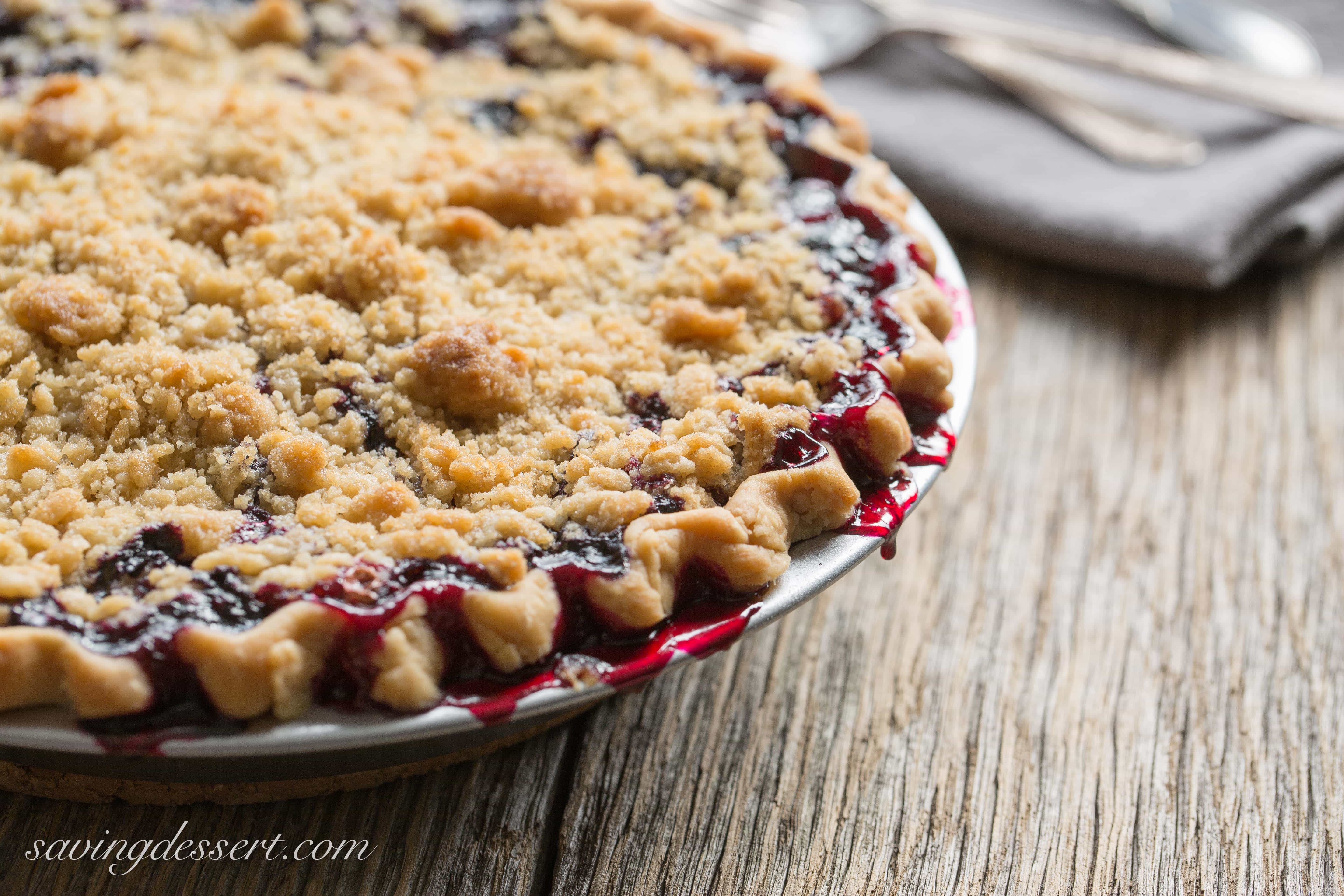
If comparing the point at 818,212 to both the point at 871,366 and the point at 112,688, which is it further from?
the point at 112,688

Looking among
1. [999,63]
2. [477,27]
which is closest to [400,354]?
[477,27]

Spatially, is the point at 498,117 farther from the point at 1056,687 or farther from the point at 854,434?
the point at 1056,687

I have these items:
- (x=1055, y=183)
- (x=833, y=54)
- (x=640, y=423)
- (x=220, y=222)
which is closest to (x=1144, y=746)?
(x=640, y=423)

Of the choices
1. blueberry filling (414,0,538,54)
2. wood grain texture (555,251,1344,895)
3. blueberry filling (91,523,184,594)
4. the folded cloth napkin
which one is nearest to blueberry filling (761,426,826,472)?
wood grain texture (555,251,1344,895)

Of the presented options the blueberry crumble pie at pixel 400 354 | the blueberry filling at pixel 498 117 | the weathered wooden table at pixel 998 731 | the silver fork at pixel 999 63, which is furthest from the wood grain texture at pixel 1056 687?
the blueberry filling at pixel 498 117

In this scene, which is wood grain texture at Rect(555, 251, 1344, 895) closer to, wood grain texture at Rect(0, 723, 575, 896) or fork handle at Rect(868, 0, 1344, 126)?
wood grain texture at Rect(0, 723, 575, 896)

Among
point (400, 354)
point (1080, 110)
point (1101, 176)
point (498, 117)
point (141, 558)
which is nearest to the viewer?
point (141, 558)

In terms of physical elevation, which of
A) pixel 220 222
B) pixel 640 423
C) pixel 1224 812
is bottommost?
pixel 1224 812
